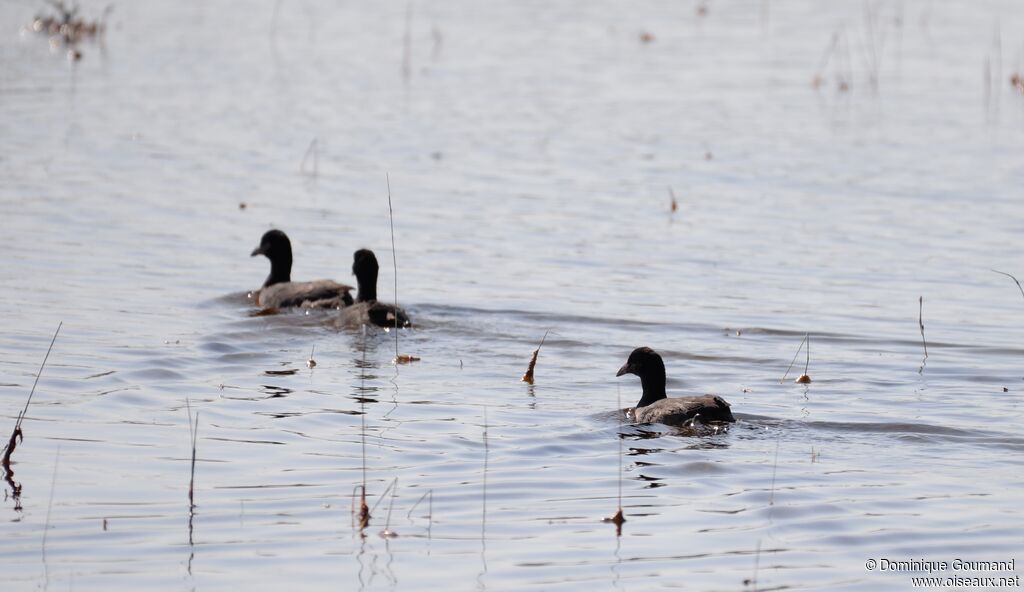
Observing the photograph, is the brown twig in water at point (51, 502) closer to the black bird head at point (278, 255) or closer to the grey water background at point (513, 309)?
the grey water background at point (513, 309)

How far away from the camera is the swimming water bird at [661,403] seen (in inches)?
456

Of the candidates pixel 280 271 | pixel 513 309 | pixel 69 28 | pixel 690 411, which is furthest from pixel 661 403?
pixel 69 28

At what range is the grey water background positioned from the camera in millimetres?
8938

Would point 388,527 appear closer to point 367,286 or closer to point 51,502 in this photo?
point 51,502

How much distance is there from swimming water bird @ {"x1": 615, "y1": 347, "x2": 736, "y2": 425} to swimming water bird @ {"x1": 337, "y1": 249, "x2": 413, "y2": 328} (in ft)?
9.78

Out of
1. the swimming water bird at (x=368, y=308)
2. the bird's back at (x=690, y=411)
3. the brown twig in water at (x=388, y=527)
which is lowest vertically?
the brown twig in water at (x=388, y=527)

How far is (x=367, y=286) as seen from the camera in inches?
629

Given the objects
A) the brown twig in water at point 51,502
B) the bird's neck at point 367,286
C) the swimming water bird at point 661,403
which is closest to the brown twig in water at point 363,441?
the bird's neck at point 367,286

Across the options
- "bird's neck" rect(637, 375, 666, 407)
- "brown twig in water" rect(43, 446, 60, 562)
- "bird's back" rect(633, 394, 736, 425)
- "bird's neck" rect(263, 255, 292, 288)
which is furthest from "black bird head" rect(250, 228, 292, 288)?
"brown twig in water" rect(43, 446, 60, 562)

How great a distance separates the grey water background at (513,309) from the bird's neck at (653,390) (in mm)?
333

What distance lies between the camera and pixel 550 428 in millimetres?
11547

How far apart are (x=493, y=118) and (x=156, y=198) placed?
819cm

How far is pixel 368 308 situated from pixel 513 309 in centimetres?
172

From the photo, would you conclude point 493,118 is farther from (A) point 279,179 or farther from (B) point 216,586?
(B) point 216,586
